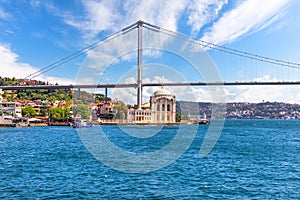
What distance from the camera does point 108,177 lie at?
7.82 metres

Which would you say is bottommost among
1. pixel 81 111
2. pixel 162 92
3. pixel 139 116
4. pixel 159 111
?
pixel 139 116

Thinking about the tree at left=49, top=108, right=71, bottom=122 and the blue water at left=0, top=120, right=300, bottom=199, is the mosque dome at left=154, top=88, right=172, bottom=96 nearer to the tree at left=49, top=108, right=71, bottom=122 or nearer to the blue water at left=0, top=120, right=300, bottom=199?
the tree at left=49, top=108, right=71, bottom=122

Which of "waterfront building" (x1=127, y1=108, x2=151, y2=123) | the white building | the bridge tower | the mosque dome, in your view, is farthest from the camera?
the mosque dome

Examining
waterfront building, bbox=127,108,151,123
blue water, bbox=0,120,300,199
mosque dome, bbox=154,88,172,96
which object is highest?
mosque dome, bbox=154,88,172,96

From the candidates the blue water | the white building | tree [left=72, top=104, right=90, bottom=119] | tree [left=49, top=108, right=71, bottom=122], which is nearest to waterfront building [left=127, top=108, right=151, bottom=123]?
the white building

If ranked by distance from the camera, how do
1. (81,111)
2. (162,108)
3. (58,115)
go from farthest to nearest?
(162,108)
(81,111)
(58,115)

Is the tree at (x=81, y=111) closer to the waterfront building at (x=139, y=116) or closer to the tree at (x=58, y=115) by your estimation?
the tree at (x=58, y=115)


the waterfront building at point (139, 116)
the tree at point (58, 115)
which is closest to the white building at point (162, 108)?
the waterfront building at point (139, 116)

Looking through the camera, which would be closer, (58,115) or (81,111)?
(58,115)

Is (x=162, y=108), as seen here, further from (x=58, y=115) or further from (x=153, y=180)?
(x=153, y=180)

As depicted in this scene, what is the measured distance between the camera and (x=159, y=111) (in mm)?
51094

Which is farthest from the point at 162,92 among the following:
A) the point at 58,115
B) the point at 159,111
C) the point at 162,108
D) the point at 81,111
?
the point at 58,115

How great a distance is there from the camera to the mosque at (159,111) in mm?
49469

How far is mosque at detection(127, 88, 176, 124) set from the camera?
1948 inches
